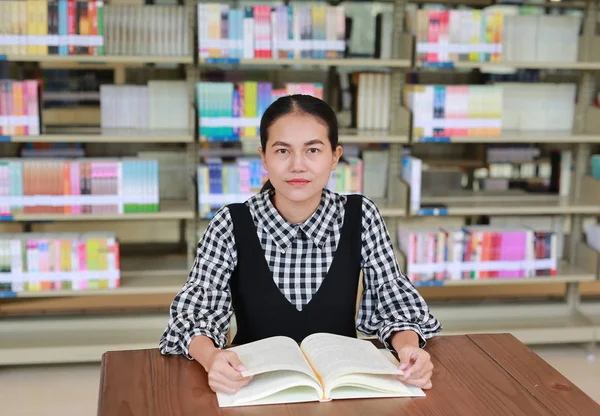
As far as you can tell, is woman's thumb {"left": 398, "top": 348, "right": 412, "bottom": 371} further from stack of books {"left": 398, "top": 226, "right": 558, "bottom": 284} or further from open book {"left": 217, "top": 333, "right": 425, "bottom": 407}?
stack of books {"left": 398, "top": 226, "right": 558, "bottom": 284}

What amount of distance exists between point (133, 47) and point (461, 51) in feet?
5.50

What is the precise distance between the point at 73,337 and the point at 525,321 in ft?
8.16

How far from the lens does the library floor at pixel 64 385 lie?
10.4ft

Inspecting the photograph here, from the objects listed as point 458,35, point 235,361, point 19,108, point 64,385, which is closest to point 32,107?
point 19,108

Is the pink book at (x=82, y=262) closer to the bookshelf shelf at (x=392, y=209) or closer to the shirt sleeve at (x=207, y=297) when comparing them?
the bookshelf shelf at (x=392, y=209)

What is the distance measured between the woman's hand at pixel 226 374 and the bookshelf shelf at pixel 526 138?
2469 millimetres

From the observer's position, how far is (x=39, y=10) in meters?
3.40

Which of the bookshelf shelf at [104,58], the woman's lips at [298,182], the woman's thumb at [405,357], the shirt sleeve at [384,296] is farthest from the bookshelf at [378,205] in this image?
the woman's thumb at [405,357]

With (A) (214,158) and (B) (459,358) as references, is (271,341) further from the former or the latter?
(A) (214,158)

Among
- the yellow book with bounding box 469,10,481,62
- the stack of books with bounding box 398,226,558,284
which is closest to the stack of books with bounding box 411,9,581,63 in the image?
the yellow book with bounding box 469,10,481,62

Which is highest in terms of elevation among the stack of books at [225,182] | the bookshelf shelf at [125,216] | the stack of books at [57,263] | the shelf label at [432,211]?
the stack of books at [225,182]

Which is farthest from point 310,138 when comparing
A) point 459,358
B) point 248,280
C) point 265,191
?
point 459,358

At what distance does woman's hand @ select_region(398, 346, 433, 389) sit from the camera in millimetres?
1417

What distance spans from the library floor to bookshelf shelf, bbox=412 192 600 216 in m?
0.80
